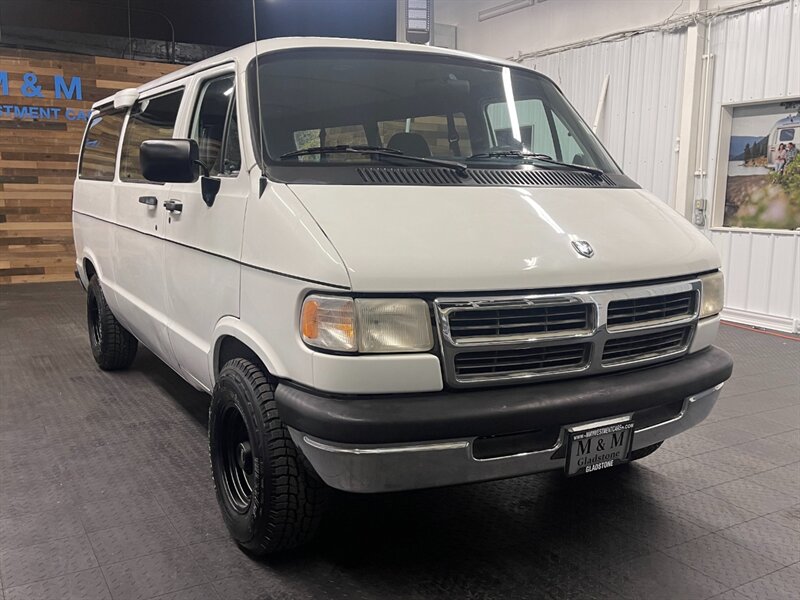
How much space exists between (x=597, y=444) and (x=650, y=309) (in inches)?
21.0

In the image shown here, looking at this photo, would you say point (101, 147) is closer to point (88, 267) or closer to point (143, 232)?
point (88, 267)

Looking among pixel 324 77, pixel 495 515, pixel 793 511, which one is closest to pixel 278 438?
pixel 495 515

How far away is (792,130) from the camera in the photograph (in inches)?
271

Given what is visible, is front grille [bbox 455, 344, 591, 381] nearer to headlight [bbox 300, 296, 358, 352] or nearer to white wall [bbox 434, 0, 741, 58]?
headlight [bbox 300, 296, 358, 352]

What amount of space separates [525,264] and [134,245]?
253cm

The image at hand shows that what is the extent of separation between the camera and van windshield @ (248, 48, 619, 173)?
8.84 feet

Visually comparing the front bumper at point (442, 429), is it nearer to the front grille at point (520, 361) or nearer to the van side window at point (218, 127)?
the front grille at point (520, 361)

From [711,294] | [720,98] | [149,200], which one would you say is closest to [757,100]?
[720,98]

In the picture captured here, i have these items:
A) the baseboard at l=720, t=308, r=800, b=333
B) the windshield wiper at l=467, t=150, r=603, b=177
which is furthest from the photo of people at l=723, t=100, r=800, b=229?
the windshield wiper at l=467, t=150, r=603, b=177

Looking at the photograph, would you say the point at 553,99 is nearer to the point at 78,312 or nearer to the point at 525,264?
the point at 525,264

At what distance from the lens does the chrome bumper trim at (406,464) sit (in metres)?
2.07

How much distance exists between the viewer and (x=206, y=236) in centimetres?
286

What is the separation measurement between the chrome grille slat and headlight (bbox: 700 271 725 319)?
164 millimetres

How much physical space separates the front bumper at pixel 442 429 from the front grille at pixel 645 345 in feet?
0.32
